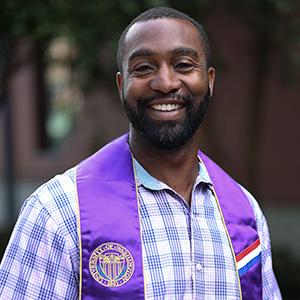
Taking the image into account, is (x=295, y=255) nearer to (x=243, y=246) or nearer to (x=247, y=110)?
(x=247, y=110)

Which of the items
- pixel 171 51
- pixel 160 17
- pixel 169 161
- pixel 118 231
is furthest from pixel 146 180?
pixel 160 17

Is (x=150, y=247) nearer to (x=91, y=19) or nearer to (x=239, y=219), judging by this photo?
(x=239, y=219)

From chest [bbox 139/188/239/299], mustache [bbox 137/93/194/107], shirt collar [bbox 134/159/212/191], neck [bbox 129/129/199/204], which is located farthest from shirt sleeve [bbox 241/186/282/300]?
mustache [bbox 137/93/194/107]

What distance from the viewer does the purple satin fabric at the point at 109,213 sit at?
6.70 ft

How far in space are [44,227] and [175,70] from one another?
0.68m

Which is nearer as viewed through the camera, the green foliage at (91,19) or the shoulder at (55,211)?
the shoulder at (55,211)

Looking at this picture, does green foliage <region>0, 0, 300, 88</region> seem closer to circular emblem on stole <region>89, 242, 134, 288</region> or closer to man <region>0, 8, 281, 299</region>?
man <region>0, 8, 281, 299</region>

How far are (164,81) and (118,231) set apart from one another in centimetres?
51

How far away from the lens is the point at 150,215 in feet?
7.19

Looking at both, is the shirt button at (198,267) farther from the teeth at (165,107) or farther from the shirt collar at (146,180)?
the teeth at (165,107)

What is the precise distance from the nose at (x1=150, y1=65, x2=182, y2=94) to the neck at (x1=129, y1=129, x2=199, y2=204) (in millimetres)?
200

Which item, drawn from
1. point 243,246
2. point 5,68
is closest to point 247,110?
point 5,68

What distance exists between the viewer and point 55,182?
2.15m

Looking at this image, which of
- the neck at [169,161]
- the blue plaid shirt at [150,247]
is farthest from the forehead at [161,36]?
the blue plaid shirt at [150,247]
